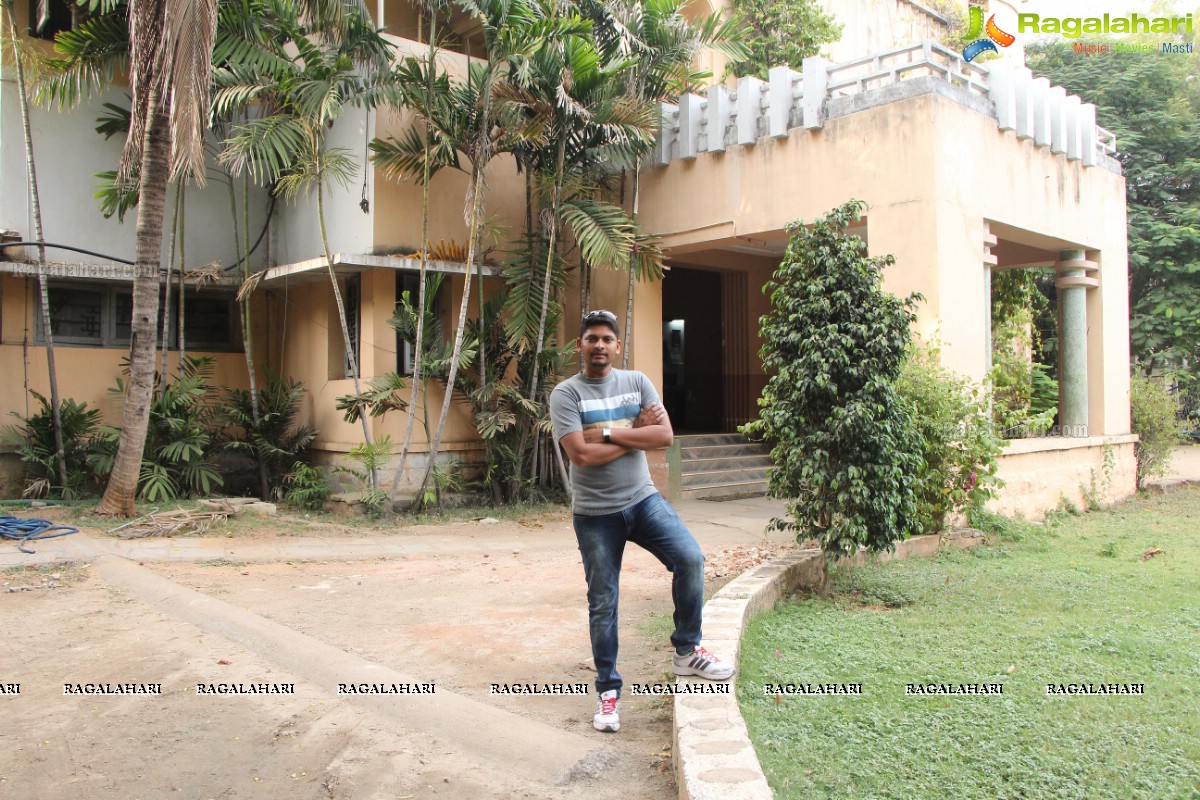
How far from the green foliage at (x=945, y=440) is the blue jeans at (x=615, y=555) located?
14.8ft

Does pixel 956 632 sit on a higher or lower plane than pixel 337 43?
lower

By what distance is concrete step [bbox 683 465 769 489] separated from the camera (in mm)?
12644

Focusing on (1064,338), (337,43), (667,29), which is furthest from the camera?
(1064,338)

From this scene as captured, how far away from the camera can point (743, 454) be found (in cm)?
1400

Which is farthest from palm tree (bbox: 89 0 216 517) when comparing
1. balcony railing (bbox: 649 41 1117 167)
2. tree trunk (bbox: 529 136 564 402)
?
balcony railing (bbox: 649 41 1117 167)

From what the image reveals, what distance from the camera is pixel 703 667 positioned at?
4141 millimetres

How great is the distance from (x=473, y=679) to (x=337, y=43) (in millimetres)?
8157

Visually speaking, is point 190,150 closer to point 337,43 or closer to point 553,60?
point 337,43

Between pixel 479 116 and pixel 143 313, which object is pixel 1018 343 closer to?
pixel 479 116

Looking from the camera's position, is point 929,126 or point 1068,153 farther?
point 1068,153

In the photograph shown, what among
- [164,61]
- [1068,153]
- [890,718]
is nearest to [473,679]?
A: [890,718]

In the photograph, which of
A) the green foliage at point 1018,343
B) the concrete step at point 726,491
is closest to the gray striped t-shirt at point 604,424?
the concrete step at point 726,491

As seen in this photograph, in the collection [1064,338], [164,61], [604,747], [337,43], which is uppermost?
[337,43]

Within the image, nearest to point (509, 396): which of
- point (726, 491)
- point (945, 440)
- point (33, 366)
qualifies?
point (726, 491)
